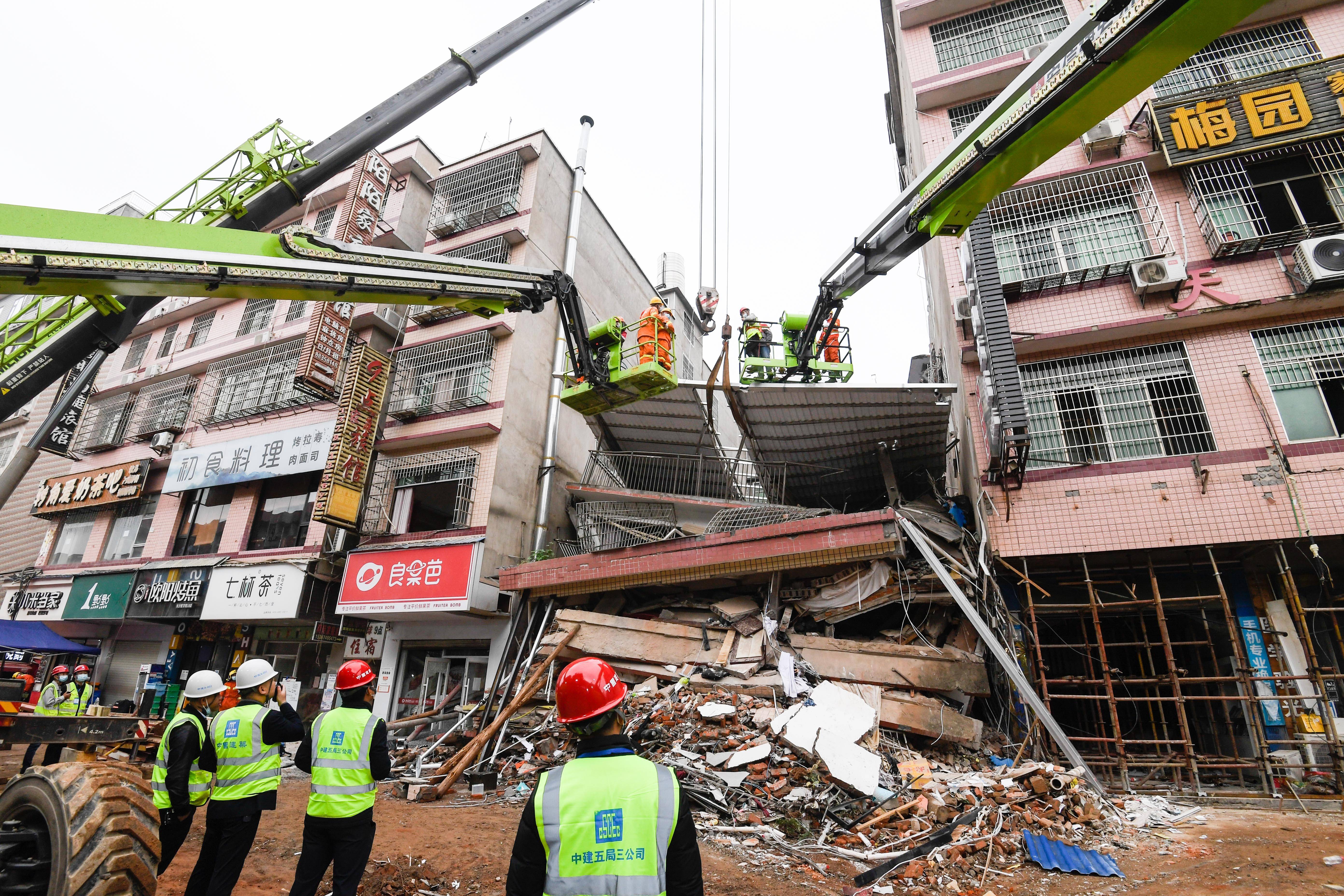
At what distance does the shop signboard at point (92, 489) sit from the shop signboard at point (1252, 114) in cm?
2719

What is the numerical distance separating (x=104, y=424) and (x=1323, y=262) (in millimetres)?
32515

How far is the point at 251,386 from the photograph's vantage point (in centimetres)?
1975

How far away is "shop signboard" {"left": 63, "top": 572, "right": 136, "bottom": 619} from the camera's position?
18656 millimetres

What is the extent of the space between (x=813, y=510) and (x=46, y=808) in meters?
10.5

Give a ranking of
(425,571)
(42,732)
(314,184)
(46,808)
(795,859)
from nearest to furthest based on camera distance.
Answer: (46,808)
(42,732)
(795,859)
(314,184)
(425,571)

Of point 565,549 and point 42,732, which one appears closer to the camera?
point 42,732

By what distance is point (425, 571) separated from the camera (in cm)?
1421

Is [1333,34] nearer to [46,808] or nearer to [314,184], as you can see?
[314,184]

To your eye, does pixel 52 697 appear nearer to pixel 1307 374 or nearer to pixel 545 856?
pixel 545 856

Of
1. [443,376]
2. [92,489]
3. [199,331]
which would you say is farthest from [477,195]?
[92,489]

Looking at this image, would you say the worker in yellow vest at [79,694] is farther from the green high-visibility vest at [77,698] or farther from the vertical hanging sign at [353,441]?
the vertical hanging sign at [353,441]

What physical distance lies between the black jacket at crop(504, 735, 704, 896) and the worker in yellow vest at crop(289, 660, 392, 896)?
91.1 inches

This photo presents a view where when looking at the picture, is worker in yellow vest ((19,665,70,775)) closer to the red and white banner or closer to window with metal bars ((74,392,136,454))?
the red and white banner

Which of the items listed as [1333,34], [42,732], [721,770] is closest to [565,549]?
[721,770]
